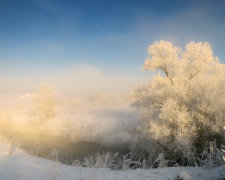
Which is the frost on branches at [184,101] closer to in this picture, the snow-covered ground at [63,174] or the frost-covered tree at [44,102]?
the snow-covered ground at [63,174]

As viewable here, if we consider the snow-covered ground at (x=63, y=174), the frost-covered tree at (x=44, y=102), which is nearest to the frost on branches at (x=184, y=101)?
the snow-covered ground at (x=63, y=174)

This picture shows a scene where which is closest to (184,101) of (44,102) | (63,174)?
(63,174)

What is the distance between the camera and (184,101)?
539 inches

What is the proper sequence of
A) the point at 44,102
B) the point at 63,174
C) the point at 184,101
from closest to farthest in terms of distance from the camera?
the point at 63,174, the point at 184,101, the point at 44,102

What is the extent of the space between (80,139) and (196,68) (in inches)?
914

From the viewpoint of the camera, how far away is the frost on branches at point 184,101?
A: 1202 cm

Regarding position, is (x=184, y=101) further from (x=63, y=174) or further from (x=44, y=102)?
(x=44, y=102)

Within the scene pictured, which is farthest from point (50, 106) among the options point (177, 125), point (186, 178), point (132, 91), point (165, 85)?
point (186, 178)

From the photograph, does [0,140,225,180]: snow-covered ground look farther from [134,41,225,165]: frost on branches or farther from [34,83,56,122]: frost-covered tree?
[34,83,56,122]: frost-covered tree

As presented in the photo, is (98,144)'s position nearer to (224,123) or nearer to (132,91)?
(132,91)

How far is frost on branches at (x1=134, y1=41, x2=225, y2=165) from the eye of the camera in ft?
39.4

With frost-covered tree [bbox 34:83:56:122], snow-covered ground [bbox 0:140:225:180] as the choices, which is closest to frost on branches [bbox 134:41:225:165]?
snow-covered ground [bbox 0:140:225:180]

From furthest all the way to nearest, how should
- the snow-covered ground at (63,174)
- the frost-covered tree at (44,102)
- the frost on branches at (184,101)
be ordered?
the frost-covered tree at (44,102), the frost on branches at (184,101), the snow-covered ground at (63,174)

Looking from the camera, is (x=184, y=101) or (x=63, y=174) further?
(x=184, y=101)
